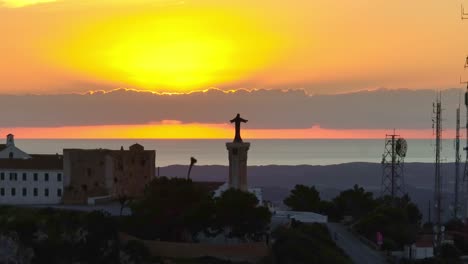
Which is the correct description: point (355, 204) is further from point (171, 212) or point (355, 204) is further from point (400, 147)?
point (171, 212)

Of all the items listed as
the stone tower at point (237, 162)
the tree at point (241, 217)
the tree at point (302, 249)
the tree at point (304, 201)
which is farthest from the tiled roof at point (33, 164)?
the tree at point (302, 249)

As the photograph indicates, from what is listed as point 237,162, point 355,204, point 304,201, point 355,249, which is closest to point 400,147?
point 355,204

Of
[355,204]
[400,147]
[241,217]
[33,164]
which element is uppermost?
[400,147]

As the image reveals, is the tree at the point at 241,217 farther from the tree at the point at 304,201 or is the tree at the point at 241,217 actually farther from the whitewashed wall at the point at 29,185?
the tree at the point at 304,201

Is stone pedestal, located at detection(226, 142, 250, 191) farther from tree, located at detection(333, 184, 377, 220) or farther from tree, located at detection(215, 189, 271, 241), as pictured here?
tree, located at detection(333, 184, 377, 220)

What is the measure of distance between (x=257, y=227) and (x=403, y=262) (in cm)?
1004

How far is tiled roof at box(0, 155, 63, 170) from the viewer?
79.8 meters

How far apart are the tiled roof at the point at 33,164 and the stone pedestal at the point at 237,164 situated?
15154 millimetres

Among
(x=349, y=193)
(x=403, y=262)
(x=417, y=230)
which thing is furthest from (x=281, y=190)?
(x=403, y=262)

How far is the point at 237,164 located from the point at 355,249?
11430 millimetres

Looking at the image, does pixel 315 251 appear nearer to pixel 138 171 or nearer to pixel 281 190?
pixel 138 171

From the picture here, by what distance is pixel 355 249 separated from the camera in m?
67.4

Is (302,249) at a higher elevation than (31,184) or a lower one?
lower

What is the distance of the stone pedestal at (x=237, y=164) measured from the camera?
239ft
